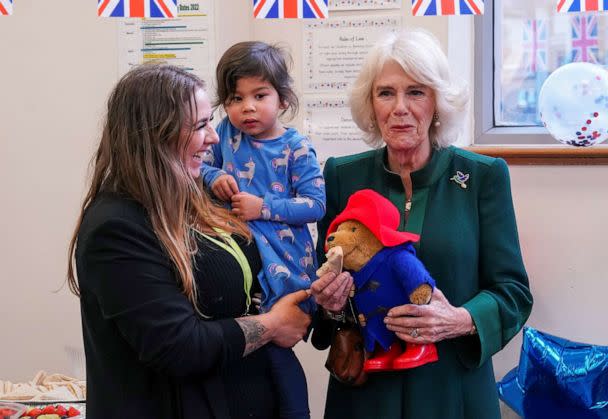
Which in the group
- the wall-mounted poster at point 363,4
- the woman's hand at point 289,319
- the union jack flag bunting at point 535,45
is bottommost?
the woman's hand at point 289,319

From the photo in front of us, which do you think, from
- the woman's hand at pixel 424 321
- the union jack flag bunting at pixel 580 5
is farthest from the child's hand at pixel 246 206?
the union jack flag bunting at pixel 580 5

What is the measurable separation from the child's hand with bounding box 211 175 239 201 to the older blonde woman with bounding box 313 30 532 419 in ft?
1.09

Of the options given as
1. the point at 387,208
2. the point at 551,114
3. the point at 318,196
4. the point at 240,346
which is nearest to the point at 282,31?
the point at 551,114

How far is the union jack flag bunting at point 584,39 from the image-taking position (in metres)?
2.98

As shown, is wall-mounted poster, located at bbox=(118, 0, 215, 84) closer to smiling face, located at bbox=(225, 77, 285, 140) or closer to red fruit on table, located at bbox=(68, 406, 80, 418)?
smiling face, located at bbox=(225, 77, 285, 140)

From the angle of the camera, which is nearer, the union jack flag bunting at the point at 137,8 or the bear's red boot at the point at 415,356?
the bear's red boot at the point at 415,356

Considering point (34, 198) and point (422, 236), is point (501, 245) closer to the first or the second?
point (422, 236)

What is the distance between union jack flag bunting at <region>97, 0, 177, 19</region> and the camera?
8.55 ft

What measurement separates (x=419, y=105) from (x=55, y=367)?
2.29 metres

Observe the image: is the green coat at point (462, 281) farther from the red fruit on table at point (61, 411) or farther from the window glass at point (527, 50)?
the window glass at point (527, 50)

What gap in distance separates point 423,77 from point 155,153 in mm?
648

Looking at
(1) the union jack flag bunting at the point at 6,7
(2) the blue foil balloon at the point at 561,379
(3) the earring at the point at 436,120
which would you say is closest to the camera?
(3) the earring at the point at 436,120

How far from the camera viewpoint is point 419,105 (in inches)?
72.6

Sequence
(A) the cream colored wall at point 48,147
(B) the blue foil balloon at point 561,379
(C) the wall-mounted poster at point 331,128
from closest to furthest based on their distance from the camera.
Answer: (B) the blue foil balloon at point 561,379
(C) the wall-mounted poster at point 331,128
(A) the cream colored wall at point 48,147
